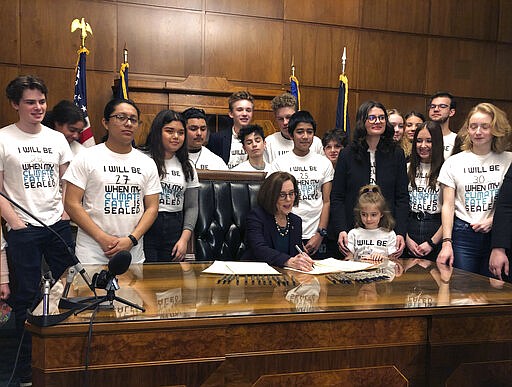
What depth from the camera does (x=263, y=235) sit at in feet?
9.29

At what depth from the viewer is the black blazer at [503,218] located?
116 inches

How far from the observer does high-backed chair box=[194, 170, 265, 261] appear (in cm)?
298

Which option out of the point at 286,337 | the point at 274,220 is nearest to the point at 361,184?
the point at 274,220

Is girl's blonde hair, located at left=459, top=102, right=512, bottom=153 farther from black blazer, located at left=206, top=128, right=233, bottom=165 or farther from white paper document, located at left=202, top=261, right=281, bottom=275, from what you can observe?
black blazer, located at left=206, top=128, right=233, bottom=165

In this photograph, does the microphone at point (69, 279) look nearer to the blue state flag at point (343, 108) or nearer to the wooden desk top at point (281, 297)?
the wooden desk top at point (281, 297)

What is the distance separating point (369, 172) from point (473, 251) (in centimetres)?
79

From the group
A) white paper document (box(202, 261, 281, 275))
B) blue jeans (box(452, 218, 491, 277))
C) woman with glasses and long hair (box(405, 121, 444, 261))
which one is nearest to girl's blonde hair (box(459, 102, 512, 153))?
woman with glasses and long hair (box(405, 121, 444, 261))

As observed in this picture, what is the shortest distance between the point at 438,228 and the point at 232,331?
2.17 meters

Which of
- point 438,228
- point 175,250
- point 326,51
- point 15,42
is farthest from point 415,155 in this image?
point 15,42

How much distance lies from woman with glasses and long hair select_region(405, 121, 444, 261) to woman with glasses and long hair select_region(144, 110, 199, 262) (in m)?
1.44

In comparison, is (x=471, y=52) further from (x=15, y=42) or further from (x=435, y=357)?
(x=435, y=357)

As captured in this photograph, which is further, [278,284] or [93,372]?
[278,284]

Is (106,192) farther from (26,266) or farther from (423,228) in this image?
(423,228)

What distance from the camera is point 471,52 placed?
26.1 feet
